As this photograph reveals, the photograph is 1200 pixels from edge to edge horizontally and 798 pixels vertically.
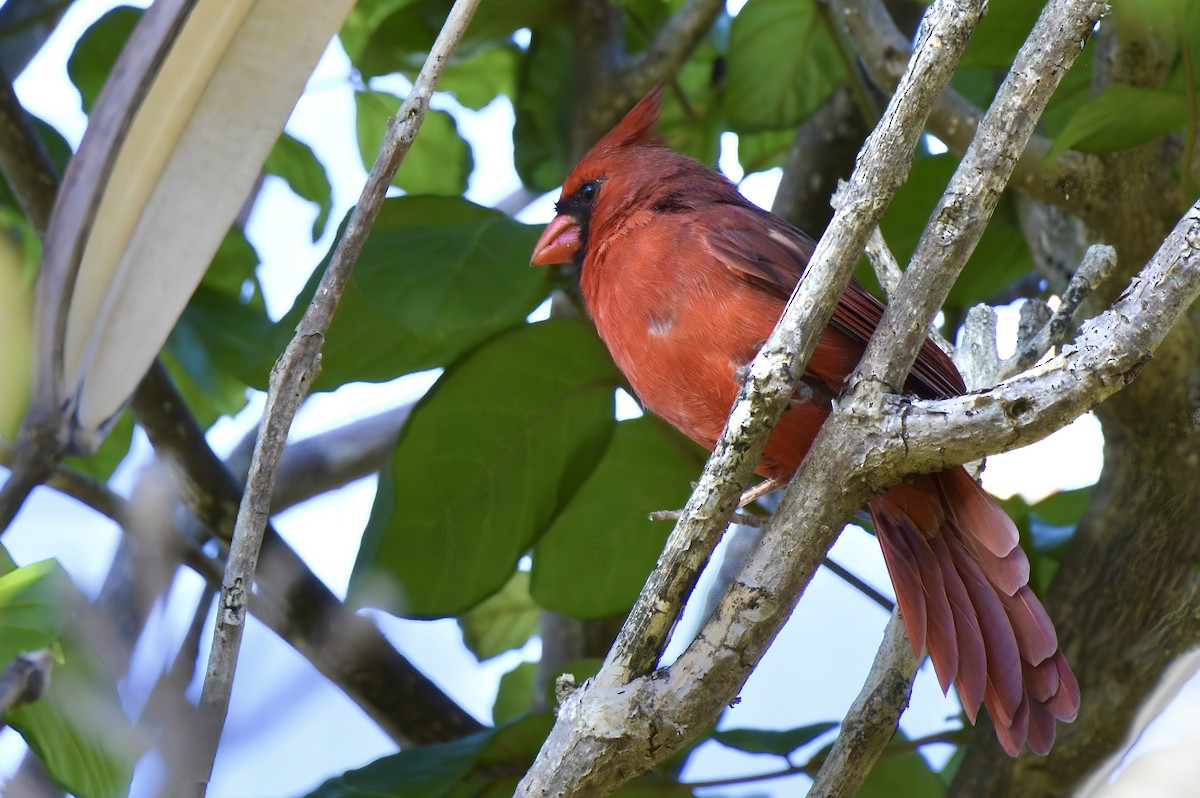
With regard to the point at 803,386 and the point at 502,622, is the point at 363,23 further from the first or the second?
the point at 803,386

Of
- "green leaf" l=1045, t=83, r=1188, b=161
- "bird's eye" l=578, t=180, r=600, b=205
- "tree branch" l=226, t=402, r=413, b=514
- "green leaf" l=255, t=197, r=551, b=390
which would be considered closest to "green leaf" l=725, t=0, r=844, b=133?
"bird's eye" l=578, t=180, r=600, b=205

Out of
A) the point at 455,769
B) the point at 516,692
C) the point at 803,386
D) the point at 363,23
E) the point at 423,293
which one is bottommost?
the point at 455,769

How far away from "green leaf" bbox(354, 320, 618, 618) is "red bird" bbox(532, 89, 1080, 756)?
4.4 inches

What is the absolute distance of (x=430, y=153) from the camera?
2209mm

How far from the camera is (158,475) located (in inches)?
66.6

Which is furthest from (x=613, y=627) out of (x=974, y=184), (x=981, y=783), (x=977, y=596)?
(x=974, y=184)

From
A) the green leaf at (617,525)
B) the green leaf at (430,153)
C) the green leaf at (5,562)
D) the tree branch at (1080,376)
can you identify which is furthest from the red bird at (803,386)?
the green leaf at (5,562)

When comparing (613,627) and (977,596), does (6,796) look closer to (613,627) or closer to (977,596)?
(977,596)

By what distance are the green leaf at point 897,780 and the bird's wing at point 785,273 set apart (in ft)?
1.62

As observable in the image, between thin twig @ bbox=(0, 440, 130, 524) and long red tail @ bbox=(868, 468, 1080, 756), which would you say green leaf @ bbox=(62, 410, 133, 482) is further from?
long red tail @ bbox=(868, 468, 1080, 756)

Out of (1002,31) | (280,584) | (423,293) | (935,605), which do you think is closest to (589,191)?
(423,293)

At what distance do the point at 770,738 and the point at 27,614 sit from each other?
2.86 ft

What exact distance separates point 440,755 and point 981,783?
0.66 meters

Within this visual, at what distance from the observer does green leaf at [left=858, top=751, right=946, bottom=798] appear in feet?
5.19
